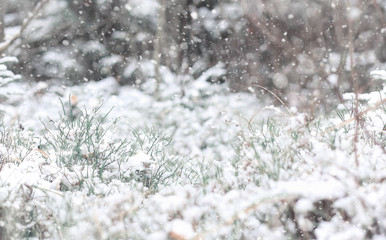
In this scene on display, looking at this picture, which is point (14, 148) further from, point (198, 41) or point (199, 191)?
point (198, 41)

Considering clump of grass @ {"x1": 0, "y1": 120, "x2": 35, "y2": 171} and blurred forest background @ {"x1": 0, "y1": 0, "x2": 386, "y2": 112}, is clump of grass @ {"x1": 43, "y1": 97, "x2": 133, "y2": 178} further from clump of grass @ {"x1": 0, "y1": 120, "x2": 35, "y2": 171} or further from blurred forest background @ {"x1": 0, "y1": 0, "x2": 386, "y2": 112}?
blurred forest background @ {"x1": 0, "y1": 0, "x2": 386, "y2": 112}

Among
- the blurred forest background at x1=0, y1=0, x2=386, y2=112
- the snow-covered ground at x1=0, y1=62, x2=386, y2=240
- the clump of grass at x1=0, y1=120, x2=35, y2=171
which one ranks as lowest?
the snow-covered ground at x1=0, y1=62, x2=386, y2=240

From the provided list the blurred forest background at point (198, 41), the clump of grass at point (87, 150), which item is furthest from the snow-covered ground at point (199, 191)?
the blurred forest background at point (198, 41)

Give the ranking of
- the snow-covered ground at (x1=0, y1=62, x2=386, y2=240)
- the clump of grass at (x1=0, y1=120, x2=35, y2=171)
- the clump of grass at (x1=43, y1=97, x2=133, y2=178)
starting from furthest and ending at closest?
1. the clump of grass at (x1=43, y1=97, x2=133, y2=178)
2. the clump of grass at (x1=0, y1=120, x2=35, y2=171)
3. the snow-covered ground at (x1=0, y1=62, x2=386, y2=240)

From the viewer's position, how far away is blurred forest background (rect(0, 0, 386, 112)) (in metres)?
8.73

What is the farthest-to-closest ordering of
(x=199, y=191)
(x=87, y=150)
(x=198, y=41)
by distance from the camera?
(x=198, y=41), (x=87, y=150), (x=199, y=191)

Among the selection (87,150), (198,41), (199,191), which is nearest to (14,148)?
(87,150)

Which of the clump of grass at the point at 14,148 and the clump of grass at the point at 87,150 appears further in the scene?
the clump of grass at the point at 87,150

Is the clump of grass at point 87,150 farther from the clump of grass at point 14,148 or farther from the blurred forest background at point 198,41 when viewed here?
the blurred forest background at point 198,41

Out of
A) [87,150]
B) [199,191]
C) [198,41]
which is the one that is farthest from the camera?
[198,41]

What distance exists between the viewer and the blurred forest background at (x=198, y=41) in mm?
8734

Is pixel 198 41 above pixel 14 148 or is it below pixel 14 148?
above

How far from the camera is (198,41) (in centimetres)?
920

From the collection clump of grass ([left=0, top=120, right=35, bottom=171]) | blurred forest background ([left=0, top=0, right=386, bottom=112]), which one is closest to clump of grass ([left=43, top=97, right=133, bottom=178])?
clump of grass ([left=0, top=120, right=35, bottom=171])
